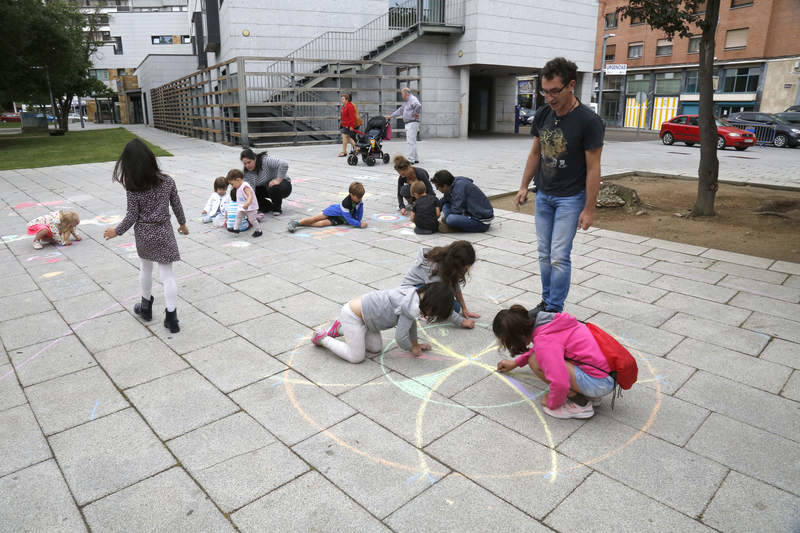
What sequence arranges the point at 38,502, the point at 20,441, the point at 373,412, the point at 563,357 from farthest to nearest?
the point at 373,412 < the point at 563,357 < the point at 20,441 < the point at 38,502

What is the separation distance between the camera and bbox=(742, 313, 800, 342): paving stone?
13.4 ft

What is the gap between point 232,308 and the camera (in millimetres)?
4750

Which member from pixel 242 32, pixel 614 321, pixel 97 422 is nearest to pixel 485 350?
pixel 614 321

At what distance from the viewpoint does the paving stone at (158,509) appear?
2295 millimetres

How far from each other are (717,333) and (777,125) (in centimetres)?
2420

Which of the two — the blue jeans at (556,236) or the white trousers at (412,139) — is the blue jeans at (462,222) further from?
the white trousers at (412,139)

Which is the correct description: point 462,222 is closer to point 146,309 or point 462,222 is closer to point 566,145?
point 566,145

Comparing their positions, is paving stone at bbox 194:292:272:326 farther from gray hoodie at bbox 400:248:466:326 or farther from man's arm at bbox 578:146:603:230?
man's arm at bbox 578:146:603:230

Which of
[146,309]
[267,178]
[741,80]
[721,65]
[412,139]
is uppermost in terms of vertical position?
[721,65]

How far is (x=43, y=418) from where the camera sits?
3100mm

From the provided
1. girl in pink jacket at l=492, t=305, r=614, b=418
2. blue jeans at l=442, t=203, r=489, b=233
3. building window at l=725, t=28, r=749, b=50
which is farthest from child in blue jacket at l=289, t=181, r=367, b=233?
building window at l=725, t=28, r=749, b=50

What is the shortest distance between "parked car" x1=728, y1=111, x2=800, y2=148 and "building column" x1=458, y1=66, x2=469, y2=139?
11.8 m

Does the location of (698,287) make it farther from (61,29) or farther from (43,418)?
(61,29)

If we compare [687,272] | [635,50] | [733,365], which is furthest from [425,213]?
[635,50]
